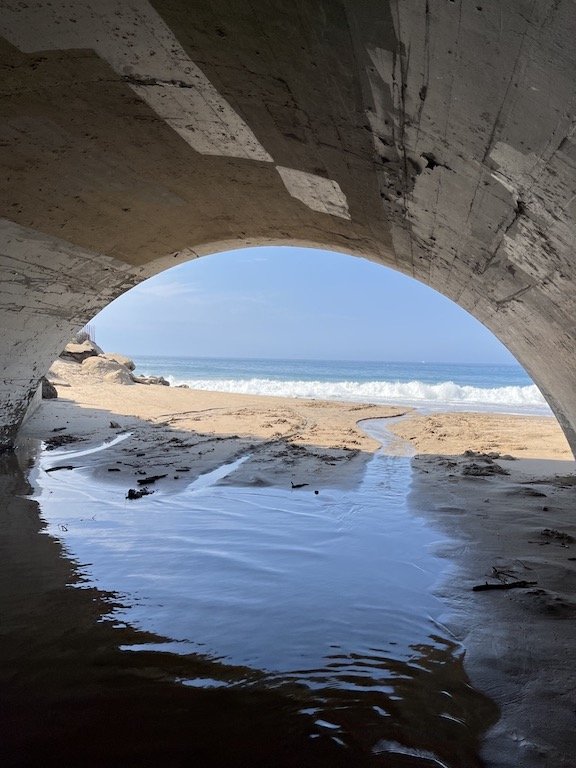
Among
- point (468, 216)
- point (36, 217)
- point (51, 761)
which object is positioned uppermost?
point (36, 217)

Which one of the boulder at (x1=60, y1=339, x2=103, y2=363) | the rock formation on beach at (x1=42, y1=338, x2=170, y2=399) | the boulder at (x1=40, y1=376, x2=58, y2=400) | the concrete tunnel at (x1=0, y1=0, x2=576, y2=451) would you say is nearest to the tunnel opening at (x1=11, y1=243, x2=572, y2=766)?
the concrete tunnel at (x1=0, y1=0, x2=576, y2=451)

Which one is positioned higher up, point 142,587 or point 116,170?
point 116,170

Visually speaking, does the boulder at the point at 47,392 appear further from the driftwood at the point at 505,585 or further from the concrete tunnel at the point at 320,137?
the driftwood at the point at 505,585

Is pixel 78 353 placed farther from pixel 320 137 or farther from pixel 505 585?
pixel 505 585

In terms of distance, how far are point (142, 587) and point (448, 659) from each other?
1.78 meters

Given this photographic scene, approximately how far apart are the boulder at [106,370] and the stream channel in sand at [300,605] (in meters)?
18.0

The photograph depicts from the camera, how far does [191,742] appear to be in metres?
1.86

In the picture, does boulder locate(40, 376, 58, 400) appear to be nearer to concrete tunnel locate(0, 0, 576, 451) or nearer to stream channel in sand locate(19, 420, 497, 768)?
concrete tunnel locate(0, 0, 576, 451)

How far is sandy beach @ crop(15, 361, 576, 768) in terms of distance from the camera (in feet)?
7.44

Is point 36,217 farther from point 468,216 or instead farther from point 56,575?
point 468,216

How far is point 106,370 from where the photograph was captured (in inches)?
934

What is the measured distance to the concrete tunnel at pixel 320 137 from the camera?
2.12m

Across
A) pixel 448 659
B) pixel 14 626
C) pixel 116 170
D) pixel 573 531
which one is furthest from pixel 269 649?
pixel 116 170

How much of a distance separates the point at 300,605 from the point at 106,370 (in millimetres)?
22385
